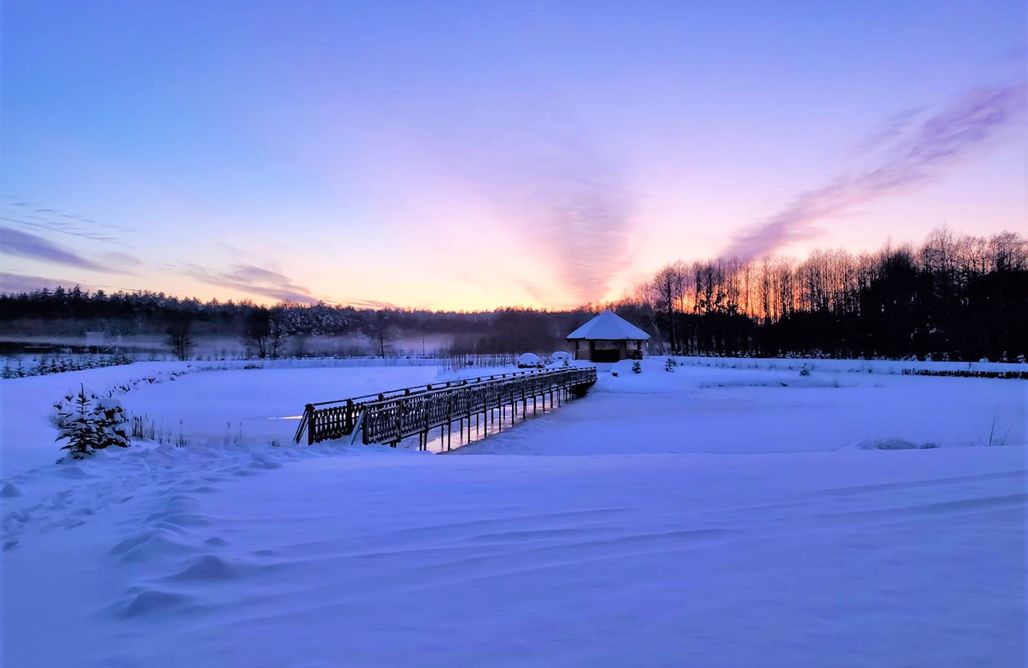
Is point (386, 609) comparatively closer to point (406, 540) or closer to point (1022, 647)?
point (406, 540)

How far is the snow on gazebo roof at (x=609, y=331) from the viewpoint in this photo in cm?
4453

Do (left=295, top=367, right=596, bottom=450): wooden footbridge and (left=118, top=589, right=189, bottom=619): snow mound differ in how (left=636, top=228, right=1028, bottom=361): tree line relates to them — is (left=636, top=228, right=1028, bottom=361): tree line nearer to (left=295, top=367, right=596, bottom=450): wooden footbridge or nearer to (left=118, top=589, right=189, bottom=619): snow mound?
(left=295, top=367, right=596, bottom=450): wooden footbridge

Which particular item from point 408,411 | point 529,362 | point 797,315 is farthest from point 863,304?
point 408,411

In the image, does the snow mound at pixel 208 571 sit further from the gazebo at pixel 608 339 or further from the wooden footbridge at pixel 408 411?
the gazebo at pixel 608 339

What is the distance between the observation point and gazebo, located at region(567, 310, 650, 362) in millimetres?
44812

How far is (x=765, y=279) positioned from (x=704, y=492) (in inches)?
2597

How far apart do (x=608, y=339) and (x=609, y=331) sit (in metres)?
0.75

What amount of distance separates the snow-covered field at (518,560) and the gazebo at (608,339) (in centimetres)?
3747

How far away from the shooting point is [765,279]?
211 ft

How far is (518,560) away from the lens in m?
3.42

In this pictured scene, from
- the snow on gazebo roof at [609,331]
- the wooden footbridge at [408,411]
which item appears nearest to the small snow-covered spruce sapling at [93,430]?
the wooden footbridge at [408,411]

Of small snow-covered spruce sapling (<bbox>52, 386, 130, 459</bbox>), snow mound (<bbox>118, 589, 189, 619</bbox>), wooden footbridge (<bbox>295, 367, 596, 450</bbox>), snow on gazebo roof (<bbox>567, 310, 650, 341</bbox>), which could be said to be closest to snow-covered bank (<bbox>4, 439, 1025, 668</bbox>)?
snow mound (<bbox>118, 589, 189, 619</bbox>)

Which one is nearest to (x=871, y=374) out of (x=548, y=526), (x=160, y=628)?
(x=548, y=526)

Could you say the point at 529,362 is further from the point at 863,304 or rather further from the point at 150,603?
the point at 150,603
